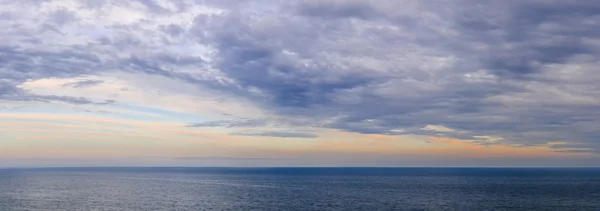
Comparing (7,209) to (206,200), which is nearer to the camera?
(7,209)

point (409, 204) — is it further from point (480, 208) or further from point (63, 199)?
point (63, 199)

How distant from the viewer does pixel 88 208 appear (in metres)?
93.6

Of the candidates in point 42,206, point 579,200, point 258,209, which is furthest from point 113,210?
point 579,200

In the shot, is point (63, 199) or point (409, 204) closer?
point (409, 204)

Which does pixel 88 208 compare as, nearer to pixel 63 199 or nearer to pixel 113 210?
pixel 113 210

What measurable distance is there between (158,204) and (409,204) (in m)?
52.3

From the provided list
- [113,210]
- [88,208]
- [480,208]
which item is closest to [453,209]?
[480,208]

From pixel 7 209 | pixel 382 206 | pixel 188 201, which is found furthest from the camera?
pixel 188 201

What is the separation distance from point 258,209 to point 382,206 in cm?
2466

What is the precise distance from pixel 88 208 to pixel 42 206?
11.7m

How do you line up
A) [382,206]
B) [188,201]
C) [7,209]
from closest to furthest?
[7,209], [382,206], [188,201]

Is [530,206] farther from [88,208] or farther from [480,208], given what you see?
[88,208]

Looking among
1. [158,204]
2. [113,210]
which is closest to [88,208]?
[113,210]

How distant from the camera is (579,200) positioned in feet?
359
